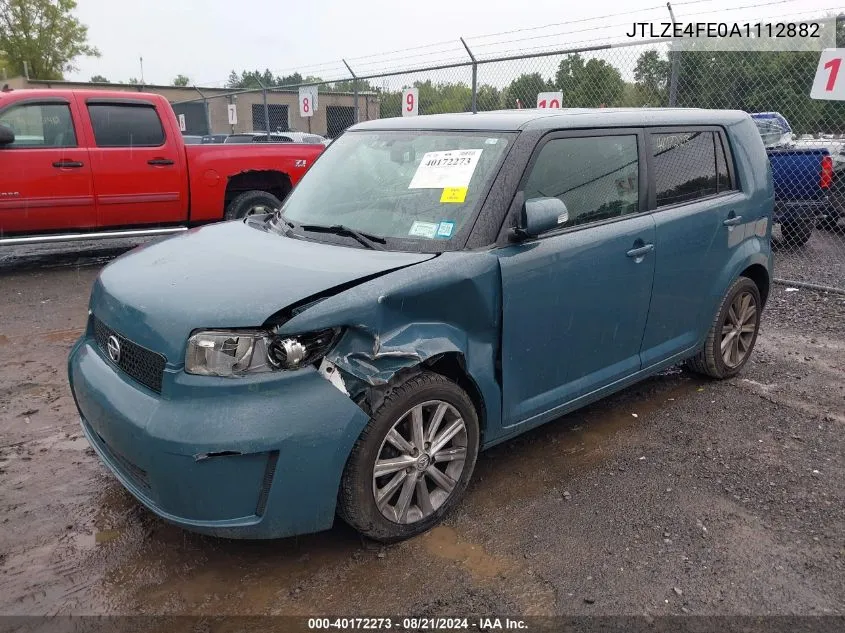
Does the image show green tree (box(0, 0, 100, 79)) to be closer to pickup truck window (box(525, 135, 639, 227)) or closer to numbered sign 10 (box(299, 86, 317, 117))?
numbered sign 10 (box(299, 86, 317, 117))

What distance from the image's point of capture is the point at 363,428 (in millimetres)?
2605

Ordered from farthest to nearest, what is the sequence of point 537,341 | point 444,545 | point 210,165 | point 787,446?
1. point 210,165
2. point 787,446
3. point 537,341
4. point 444,545

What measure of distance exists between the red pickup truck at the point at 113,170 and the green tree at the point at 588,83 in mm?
3748

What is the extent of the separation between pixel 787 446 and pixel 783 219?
6.33 metres

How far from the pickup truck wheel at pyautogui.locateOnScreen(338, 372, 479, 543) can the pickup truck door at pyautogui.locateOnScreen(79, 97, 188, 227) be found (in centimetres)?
630

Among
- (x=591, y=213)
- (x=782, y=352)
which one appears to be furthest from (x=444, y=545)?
(x=782, y=352)

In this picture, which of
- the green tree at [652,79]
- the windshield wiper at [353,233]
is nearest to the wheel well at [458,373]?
the windshield wiper at [353,233]

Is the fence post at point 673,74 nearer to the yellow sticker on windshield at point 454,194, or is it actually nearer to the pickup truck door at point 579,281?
the pickup truck door at point 579,281

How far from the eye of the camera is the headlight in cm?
252

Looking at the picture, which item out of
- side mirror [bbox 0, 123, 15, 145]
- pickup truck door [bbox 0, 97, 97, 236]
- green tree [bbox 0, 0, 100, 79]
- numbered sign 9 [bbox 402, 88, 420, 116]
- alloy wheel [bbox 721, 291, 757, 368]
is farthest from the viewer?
green tree [bbox 0, 0, 100, 79]

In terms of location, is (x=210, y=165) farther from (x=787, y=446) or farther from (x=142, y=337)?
(x=787, y=446)

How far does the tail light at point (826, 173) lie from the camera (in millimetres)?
8781

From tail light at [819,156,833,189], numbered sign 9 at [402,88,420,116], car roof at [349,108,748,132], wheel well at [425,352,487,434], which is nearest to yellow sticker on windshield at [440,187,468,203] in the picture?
car roof at [349,108,748,132]

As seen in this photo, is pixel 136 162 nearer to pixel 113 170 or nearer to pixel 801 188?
pixel 113 170
